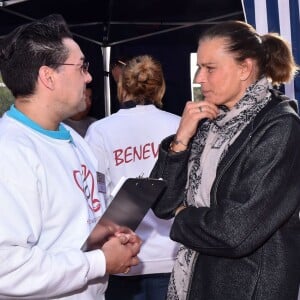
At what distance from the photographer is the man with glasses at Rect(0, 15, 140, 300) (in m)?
1.79

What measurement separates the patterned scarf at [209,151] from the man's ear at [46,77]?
23.7 inches

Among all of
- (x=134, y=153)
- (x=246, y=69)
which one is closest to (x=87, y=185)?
(x=246, y=69)

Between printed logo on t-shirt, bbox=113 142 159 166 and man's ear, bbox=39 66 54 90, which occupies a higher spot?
man's ear, bbox=39 66 54 90

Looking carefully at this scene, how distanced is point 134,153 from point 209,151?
3.91 feet

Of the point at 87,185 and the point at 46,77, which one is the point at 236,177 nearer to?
the point at 87,185

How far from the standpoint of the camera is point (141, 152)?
135 inches

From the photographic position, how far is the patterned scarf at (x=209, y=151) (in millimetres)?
2201

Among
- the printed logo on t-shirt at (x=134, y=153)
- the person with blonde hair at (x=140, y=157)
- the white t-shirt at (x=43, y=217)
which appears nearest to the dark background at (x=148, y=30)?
the person with blonde hair at (x=140, y=157)

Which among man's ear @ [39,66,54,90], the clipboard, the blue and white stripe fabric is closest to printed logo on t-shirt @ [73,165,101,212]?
the clipboard

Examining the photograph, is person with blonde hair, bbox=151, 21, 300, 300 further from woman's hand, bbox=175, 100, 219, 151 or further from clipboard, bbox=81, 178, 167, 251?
clipboard, bbox=81, 178, 167, 251

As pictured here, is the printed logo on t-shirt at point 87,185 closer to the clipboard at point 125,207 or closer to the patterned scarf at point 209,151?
the clipboard at point 125,207

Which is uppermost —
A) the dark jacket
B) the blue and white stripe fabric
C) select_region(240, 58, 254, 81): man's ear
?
the blue and white stripe fabric

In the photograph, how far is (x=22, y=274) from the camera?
70.3 inches

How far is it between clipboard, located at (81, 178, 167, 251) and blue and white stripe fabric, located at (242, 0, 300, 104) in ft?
4.86
